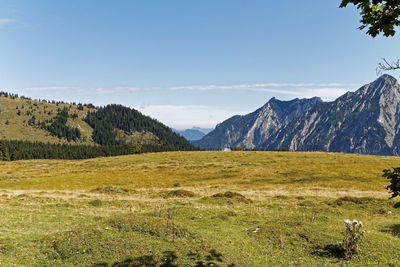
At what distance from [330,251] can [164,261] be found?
32.3ft

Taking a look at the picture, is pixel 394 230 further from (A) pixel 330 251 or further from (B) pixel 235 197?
(B) pixel 235 197

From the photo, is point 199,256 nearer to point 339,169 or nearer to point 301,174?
point 301,174

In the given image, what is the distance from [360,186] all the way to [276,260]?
47.2 meters

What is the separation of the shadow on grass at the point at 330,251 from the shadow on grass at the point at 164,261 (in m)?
5.77

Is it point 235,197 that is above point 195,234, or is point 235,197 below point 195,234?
below

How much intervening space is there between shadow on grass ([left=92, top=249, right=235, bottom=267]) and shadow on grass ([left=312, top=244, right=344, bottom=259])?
18.9 ft

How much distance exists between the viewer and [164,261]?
13.6 metres

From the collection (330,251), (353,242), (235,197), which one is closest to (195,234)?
(330,251)

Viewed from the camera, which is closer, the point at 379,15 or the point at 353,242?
the point at 379,15

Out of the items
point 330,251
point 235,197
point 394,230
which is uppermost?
point 330,251

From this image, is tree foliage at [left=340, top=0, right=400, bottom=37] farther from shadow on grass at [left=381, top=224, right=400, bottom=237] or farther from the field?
shadow on grass at [left=381, top=224, right=400, bottom=237]

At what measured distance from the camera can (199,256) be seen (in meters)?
14.3

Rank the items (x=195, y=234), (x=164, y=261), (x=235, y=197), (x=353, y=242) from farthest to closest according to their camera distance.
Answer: (x=235, y=197)
(x=195, y=234)
(x=353, y=242)
(x=164, y=261)

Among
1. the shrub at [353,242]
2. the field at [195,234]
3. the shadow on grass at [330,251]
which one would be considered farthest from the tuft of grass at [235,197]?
the shrub at [353,242]
